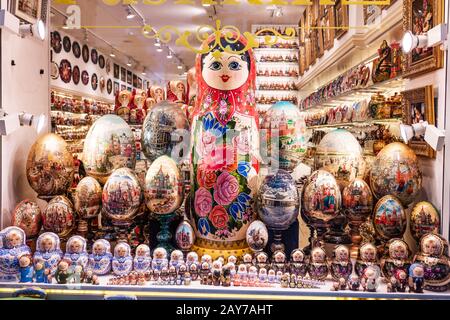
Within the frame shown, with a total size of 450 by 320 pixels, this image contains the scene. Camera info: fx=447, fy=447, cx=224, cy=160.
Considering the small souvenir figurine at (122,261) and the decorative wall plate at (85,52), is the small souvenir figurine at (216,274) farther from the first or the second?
the decorative wall plate at (85,52)

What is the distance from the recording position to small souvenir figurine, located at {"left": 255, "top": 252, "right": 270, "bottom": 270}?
7.23 feet

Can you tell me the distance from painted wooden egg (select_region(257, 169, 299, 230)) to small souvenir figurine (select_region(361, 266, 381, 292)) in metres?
0.46

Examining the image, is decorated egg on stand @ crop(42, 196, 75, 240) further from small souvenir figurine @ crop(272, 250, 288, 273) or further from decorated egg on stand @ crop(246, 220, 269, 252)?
small souvenir figurine @ crop(272, 250, 288, 273)

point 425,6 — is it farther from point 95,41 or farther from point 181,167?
point 95,41

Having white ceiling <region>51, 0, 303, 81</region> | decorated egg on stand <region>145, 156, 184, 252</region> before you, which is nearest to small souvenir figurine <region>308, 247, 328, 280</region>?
decorated egg on stand <region>145, 156, 184, 252</region>

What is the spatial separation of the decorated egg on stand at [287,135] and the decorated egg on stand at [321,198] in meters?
0.16

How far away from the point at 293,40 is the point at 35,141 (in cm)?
159

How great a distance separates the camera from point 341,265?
2.14 metres

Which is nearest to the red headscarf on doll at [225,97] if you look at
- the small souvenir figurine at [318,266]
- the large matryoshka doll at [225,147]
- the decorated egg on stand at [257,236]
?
the large matryoshka doll at [225,147]

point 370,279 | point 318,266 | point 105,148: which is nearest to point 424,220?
point 370,279

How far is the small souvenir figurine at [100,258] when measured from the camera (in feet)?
7.29

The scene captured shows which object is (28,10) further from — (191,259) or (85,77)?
(191,259)

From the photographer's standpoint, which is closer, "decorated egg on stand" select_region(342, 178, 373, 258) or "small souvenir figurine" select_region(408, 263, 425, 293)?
"small souvenir figurine" select_region(408, 263, 425, 293)
